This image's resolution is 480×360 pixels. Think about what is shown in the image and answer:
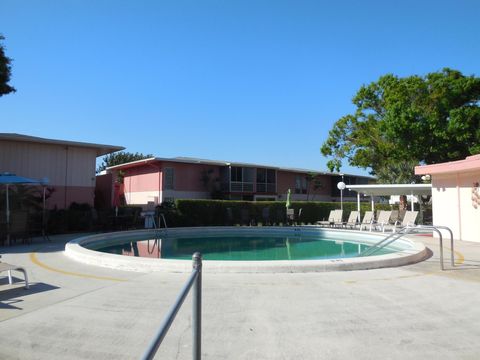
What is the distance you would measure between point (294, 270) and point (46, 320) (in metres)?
5.02

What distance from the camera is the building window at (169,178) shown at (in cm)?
3086

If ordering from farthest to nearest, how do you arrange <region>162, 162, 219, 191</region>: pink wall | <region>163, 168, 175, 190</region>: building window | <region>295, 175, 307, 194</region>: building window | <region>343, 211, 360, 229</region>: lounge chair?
<region>295, 175, 307, 194</region>: building window < <region>162, 162, 219, 191</region>: pink wall < <region>163, 168, 175, 190</region>: building window < <region>343, 211, 360, 229</region>: lounge chair

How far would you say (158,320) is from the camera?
198 inches

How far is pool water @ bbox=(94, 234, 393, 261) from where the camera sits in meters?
12.9

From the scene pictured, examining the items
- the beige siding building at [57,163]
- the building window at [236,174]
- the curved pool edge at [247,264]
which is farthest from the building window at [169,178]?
the curved pool edge at [247,264]

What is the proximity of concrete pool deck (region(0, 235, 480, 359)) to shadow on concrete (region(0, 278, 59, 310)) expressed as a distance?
17mm

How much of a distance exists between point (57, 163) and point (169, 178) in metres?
10.5

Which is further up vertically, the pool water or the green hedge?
the green hedge

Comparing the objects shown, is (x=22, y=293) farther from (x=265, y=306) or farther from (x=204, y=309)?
(x=265, y=306)

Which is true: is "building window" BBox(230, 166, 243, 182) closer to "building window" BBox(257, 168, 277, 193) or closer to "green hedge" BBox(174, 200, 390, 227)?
"building window" BBox(257, 168, 277, 193)

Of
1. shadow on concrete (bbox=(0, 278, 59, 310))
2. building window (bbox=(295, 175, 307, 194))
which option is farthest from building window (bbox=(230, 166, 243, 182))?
shadow on concrete (bbox=(0, 278, 59, 310))

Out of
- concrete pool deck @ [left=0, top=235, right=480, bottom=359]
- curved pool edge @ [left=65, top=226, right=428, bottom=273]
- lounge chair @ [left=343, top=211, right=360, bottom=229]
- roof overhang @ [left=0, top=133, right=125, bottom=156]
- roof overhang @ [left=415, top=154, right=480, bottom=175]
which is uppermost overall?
roof overhang @ [left=0, top=133, right=125, bottom=156]

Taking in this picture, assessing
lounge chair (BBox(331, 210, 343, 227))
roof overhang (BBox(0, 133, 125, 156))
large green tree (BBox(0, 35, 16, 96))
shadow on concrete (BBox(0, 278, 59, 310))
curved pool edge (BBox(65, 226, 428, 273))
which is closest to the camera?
shadow on concrete (BBox(0, 278, 59, 310))

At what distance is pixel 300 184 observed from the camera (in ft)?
139
